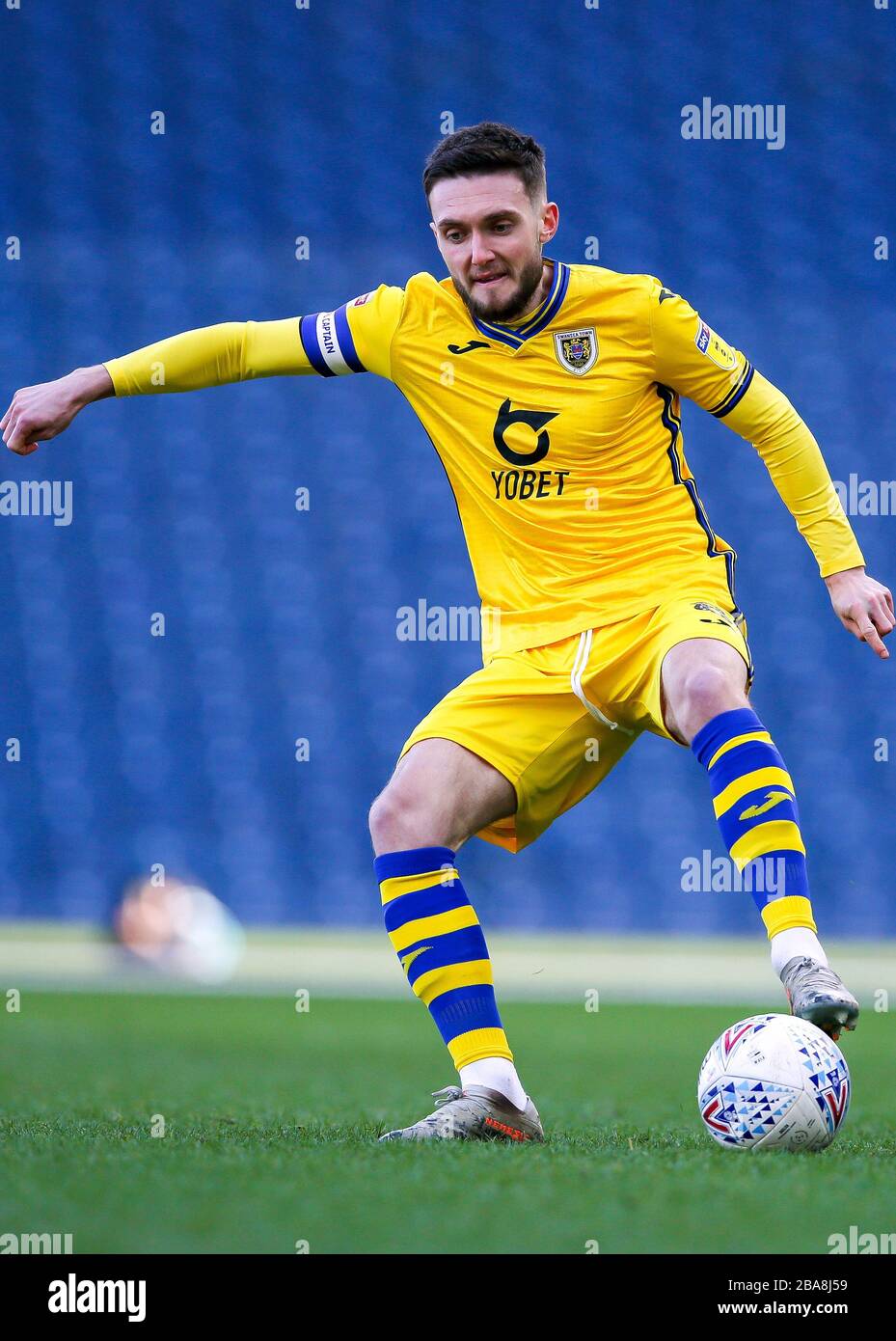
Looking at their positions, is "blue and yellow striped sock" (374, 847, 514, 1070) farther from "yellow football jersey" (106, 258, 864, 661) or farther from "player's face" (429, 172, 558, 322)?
"player's face" (429, 172, 558, 322)

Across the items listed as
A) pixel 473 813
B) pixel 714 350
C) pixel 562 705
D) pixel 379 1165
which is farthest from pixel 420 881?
pixel 714 350

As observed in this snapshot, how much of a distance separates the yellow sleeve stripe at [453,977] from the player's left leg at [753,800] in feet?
2.00

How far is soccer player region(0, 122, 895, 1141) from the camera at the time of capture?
3.57m

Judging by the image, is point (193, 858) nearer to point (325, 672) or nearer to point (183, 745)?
point (183, 745)

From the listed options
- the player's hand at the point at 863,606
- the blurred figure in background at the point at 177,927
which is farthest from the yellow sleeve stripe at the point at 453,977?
the blurred figure in background at the point at 177,927

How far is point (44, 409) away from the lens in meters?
3.62

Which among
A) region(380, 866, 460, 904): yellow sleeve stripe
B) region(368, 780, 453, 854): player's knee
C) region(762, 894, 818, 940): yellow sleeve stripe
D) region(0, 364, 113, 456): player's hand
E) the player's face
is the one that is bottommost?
region(762, 894, 818, 940): yellow sleeve stripe

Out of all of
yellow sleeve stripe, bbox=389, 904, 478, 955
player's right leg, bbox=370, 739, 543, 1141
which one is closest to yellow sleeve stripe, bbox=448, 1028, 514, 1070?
player's right leg, bbox=370, 739, 543, 1141

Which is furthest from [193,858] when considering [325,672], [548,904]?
[548,904]

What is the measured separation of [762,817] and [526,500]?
1019 millimetres

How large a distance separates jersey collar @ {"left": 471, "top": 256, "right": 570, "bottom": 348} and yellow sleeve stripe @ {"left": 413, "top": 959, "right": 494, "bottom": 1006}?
1428 mm

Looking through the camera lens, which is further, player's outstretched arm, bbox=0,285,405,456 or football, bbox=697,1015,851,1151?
player's outstretched arm, bbox=0,285,405,456

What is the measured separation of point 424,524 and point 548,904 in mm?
2574

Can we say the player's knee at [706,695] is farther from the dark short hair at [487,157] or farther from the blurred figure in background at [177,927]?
the blurred figure in background at [177,927]
